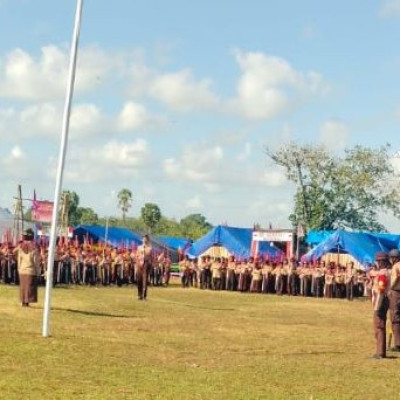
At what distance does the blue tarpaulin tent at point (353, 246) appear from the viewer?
42781 mm

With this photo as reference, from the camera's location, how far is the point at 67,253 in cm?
3538

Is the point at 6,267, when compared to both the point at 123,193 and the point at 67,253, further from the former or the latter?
the point at 123,193

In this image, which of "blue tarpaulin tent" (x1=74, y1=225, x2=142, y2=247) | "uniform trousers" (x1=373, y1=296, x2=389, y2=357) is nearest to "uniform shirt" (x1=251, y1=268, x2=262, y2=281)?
"blue tarpaulin tent" (x1=74, y1=225, x2=142, y2=247)

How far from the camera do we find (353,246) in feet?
142

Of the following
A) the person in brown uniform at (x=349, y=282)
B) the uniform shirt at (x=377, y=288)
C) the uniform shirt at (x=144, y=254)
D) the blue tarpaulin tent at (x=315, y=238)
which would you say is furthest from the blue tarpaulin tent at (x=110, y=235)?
the uniform shirt at (x=377, y=288)

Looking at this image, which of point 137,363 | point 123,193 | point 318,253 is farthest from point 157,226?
point 137,363

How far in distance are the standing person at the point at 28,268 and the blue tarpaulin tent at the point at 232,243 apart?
29.2 meters

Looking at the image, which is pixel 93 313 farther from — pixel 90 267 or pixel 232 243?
pixel 232 243

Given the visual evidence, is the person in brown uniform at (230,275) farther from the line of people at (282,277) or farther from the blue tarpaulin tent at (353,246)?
the blue tarpaulin tent at (353,246)

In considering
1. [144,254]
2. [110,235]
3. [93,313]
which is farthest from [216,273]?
[110,235]

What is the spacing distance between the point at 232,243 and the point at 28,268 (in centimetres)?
3085

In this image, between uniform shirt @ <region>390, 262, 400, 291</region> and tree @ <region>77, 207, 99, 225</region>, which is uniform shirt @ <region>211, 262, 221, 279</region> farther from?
tree @ <region>77, 207, 99, 225</region>

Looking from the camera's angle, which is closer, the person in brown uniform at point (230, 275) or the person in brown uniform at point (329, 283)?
the person in brown uniform at point (329, 283)

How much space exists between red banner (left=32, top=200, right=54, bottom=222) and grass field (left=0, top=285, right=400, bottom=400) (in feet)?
71.8
